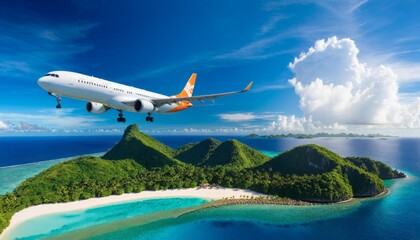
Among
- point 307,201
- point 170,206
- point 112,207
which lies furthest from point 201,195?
point 307,201

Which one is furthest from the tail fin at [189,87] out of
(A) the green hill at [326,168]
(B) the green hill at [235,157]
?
(B) the green hill at [235,157]

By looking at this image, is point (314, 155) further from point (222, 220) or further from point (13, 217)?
point (13, 217)

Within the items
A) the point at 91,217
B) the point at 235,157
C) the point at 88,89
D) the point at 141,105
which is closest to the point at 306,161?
the point at 235,157

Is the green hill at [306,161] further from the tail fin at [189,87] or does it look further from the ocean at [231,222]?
the tail fin at [189,87]

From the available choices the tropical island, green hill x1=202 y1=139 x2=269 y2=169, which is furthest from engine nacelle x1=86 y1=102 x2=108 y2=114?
green hill x1=202 y1=139 x2=269 y2=169

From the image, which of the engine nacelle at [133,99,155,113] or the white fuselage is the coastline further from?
the white fuselage

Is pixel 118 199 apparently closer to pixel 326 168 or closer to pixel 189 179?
pixel 189 179
